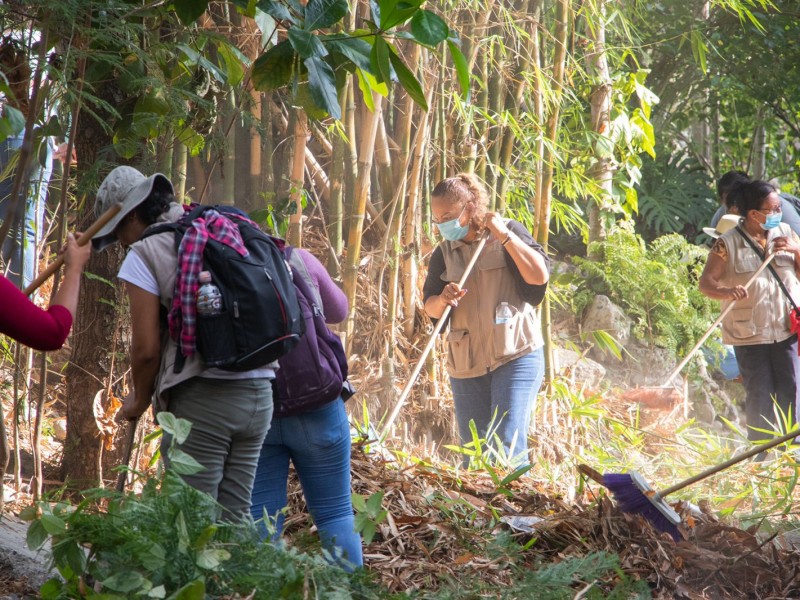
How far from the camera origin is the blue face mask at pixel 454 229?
3646mm

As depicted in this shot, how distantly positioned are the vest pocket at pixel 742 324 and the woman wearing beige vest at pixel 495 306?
1277mm

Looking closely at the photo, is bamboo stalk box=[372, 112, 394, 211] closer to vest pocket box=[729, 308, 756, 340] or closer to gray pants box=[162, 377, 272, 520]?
→ vest pocket box=[729, 308, 756, 340]

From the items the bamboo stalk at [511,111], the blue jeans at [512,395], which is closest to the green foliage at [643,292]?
the bamboo stalk at [511,111]

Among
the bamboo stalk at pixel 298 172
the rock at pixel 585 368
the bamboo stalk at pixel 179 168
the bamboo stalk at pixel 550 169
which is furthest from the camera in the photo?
the rock at pixel 585 368

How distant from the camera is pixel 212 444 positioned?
2.07 m

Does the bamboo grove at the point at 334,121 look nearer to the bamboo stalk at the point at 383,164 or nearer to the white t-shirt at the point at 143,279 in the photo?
the bamboo stalk at the point at 383,164

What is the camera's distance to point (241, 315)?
78.4 inches

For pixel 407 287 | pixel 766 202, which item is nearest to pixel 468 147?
pixel 407 287

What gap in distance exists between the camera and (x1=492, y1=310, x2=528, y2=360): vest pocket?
11.8 ft

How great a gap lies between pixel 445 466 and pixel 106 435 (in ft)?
4.34

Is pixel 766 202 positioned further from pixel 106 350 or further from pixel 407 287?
pixel 106 350

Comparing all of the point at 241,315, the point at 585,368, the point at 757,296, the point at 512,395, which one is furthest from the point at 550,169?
the point at 241,315

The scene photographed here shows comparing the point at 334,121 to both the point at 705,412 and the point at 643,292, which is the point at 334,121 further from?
the point at 705,412

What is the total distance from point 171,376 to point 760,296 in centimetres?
328
